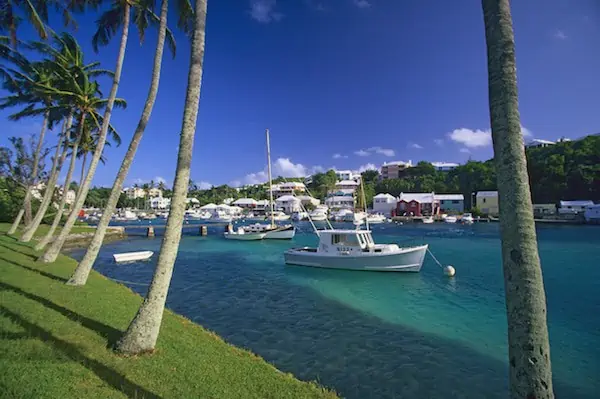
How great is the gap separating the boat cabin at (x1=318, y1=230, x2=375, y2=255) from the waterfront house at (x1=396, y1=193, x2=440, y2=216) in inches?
3025

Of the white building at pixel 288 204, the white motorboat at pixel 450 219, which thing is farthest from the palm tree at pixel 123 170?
the white building at pixel 288 204

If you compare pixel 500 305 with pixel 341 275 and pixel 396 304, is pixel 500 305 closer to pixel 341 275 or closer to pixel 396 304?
pixel 396 304

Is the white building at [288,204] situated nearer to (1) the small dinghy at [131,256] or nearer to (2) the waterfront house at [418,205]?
(2) the waterfront house at [418,205]

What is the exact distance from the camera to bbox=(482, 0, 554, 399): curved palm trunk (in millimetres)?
3064

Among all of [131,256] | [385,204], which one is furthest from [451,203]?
[131,256]

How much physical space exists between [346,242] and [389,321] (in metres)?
11.2

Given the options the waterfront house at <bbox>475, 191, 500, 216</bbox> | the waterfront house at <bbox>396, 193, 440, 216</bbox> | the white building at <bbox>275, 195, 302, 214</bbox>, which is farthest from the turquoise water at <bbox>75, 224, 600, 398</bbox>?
the white building at <bbox>275, 195, 302, 214</bbox>

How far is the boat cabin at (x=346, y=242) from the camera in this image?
23966 mm

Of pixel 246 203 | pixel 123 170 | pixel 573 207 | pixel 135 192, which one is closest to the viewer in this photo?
pixel 123 170

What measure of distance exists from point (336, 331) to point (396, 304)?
5165mm

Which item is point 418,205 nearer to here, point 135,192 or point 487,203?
point 487,203

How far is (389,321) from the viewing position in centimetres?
1353

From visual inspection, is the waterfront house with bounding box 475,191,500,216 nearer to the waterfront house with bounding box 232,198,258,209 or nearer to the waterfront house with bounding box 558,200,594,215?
the waterfront house with bounding box 558,200,594,215

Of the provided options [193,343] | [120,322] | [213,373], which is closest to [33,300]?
[120,322]
